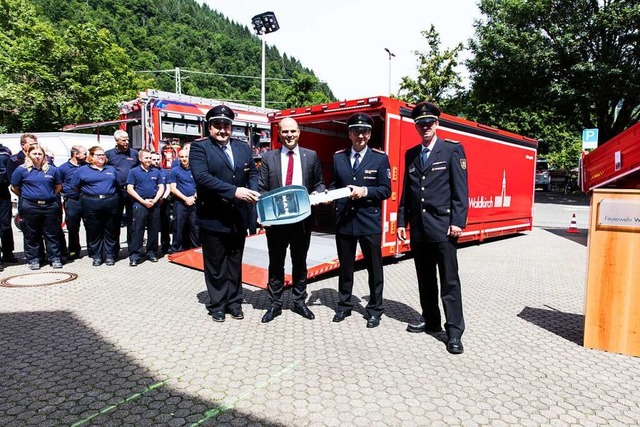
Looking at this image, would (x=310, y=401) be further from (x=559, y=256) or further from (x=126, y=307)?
(x=559, y=256)

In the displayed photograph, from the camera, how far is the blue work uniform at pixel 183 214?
7.38 m

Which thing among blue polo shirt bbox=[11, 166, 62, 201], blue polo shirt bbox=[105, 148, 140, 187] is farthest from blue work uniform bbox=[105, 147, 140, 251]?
blue polo shirt bbox=[11, 166, 62, 201]

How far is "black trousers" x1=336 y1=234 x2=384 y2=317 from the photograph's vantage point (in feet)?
14.1

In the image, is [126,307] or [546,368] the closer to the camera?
[546,368]

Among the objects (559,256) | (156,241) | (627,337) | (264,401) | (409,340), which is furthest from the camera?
(559,256)

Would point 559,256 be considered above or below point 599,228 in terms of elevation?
below

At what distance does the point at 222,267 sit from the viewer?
4414 millimetres

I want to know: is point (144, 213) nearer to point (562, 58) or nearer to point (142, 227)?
point (142, 227)

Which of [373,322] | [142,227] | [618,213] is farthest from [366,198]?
[142,227]

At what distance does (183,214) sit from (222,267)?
3.50 m

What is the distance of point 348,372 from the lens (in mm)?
3254

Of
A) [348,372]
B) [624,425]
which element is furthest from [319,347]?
[624,425]

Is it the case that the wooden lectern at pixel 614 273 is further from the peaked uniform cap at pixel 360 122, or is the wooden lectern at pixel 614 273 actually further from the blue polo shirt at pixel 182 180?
the blue polo shirt at pixel 182 180

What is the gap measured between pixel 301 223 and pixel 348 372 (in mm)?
1661
